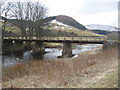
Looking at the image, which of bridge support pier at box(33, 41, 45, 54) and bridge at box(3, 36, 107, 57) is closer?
bridge at box(3, 36, 107, 57)

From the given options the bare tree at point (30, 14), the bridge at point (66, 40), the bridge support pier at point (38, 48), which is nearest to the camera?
the bridge at point (66, 40)

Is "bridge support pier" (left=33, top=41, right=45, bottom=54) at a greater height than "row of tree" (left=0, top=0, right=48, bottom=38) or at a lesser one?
lesser

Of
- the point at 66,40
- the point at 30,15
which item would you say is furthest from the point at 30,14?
the point at 66,40

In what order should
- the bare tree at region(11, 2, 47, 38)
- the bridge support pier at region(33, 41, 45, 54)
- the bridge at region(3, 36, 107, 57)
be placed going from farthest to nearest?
the bare tree at region(11, 2, 47, 38), the bridge support pier at region(33, 41, 45, 54), the bridge at region(3, 36, 107, 57)

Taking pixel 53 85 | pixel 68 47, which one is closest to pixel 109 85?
pixel 53 85

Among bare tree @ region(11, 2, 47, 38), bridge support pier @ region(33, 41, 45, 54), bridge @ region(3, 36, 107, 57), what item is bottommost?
bridge support pier @ region(33, 41, 45, 54)

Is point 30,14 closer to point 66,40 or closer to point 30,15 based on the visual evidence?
point 30,15

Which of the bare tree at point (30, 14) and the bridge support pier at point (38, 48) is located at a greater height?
the bare tree at point (30, 14)

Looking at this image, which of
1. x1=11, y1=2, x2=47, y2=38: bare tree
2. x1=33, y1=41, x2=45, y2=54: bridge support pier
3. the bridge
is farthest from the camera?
x1=11, y1=2, x2=47, y2=38: bare tree

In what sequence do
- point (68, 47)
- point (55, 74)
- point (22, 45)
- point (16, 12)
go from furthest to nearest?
point (16, 12) < point (22, 45) < point (68, 47) < point (55, 74)

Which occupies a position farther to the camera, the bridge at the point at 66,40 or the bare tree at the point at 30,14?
the bare tree at the point at 30,14

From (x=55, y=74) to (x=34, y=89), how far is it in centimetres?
224

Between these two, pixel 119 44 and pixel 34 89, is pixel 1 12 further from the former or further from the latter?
pixel 34 89

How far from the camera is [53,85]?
9469mm
